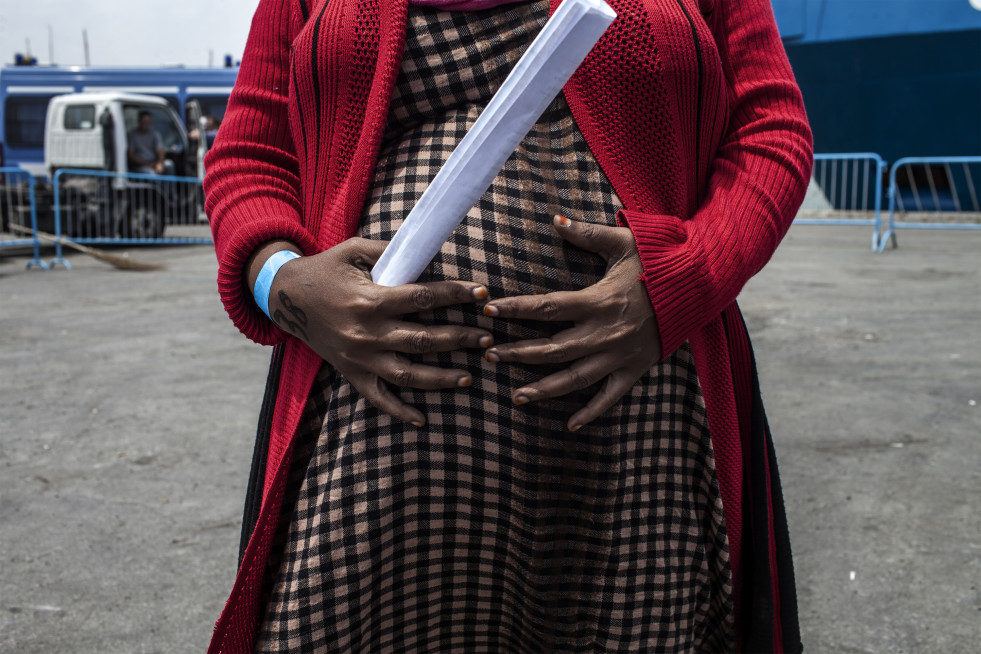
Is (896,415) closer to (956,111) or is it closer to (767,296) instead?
(767,296)

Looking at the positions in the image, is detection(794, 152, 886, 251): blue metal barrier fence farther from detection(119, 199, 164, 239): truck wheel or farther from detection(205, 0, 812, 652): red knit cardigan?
detection(205, 0, 812, 652): red knit cardigan

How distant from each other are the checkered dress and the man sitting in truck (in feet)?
45.7

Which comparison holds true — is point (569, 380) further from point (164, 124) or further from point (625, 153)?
point (164, 124)

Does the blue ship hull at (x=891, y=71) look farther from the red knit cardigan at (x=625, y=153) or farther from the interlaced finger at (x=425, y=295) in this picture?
the interlaced finger at (x=425, y=295)

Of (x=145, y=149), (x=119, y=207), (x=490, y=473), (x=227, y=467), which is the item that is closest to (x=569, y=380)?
(x=490, y=473)

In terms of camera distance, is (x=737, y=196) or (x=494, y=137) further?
(x=737, y=196)

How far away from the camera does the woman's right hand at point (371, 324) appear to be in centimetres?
104

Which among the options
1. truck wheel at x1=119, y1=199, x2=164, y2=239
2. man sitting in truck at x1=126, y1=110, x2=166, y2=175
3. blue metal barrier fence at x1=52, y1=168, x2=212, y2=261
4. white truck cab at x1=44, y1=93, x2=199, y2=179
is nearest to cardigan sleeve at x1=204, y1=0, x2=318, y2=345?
blue metal barrier fence at x1=52, y1=168, x2=212, y2=261

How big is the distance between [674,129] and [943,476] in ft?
9.44

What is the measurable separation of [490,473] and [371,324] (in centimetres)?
25

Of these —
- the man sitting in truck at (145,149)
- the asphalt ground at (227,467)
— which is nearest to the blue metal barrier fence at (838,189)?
the asphalt ground at (227,467)

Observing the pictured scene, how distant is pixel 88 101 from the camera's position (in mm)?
14586

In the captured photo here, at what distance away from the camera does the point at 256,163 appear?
1.25m

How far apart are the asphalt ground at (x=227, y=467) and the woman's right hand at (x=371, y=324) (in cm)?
171
